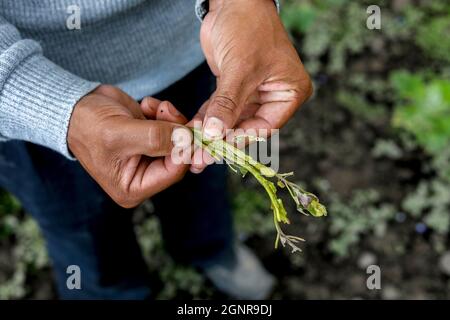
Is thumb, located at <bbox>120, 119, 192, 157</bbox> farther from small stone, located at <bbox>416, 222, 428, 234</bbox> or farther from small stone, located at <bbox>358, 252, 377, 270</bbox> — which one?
small stone, located at <bbox>416, 222, 428, 234</bbox>


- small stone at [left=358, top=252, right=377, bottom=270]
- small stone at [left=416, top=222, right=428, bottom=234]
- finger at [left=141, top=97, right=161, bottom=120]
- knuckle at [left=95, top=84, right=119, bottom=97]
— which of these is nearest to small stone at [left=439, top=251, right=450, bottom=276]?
small stone at [left=416, top=222, right=428, bottom=234]

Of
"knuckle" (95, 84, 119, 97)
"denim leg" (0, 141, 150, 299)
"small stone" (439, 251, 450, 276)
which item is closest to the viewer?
"knuckle" (95, 84, 119, 97)

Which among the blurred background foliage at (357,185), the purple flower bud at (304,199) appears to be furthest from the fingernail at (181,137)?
the blurred background foliage at (357,185)

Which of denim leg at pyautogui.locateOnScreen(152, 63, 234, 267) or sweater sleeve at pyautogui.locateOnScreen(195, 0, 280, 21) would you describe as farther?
denim leg at pyautogui.locateOnScreen(152, 63, 234, 267)

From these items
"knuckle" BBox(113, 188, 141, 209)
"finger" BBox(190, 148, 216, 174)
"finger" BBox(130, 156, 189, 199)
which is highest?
"finger" BBox(190, 148, 216, 174)

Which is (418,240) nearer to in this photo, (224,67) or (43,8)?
(224,67)

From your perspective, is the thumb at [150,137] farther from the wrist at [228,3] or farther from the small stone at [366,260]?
the small stone at [366,260]
